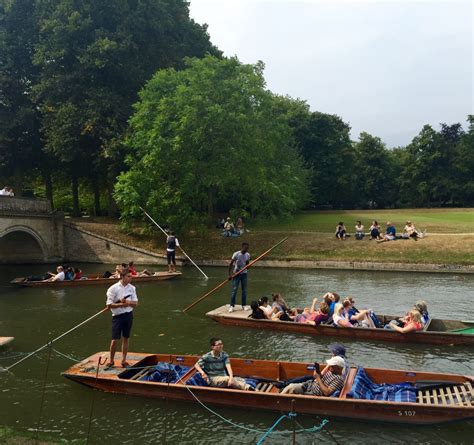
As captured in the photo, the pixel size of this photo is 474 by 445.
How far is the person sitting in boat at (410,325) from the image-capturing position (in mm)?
12164

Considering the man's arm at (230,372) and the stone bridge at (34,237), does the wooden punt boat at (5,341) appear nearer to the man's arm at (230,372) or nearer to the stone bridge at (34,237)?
the man's arm at (230,372)

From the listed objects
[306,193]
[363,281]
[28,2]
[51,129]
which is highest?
[28,2]

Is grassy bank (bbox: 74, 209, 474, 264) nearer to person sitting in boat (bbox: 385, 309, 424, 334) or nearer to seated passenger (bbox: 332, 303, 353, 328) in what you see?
→ person sitting in boat (bbox: 385, 309, 424, 334)

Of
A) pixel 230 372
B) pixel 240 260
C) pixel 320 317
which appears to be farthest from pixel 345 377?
pixel 240 260

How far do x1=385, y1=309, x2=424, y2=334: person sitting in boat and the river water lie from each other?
44cm

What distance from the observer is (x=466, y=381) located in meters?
8.66

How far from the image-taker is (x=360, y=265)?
25.9 metres

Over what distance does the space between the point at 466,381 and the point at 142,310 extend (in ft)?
36.4

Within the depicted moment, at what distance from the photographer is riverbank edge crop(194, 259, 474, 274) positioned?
24031mm

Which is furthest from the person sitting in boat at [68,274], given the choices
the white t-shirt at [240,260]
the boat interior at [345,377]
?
the boat interior at [345,377]

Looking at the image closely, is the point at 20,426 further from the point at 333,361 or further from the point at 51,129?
the point at 51,129

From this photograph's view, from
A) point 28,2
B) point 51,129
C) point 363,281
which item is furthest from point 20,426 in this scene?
point 28,2

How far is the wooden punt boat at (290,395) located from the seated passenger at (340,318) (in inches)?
140

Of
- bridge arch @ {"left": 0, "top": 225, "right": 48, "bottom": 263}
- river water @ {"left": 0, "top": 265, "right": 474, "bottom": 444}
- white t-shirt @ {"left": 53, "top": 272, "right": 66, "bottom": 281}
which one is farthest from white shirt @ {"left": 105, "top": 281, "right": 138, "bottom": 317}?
bridge arch @ {"left": 0, "top": 225, "right": 48, "bottom": 263}
